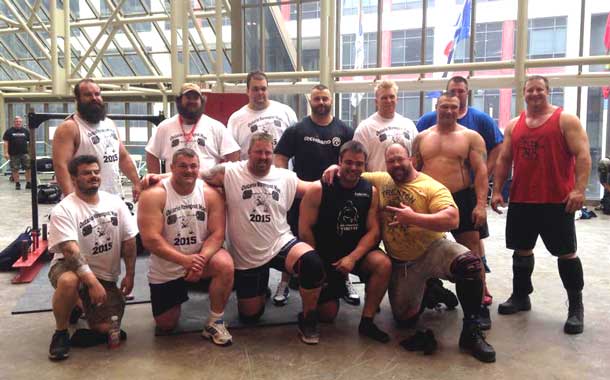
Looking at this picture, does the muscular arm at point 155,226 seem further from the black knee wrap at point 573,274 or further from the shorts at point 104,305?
the black knee wrap at point 573,274

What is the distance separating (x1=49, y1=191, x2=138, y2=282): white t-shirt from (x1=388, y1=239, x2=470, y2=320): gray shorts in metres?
1.67

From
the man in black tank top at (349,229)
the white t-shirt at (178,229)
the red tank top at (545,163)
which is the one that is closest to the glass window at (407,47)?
the red tank top at (545,163)

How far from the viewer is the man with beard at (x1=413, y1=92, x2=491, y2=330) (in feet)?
11.3

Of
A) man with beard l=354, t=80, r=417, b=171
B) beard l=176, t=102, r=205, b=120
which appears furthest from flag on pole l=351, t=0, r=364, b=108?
beard l=176, t=102, r=205, b=120

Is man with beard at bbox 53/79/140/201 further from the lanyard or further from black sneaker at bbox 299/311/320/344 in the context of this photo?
black sneaker at bbox 299/311/320/344

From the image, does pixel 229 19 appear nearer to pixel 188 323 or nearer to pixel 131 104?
pixel 131 104

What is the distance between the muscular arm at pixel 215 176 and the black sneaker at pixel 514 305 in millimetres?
2136

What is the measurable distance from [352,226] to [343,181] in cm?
29

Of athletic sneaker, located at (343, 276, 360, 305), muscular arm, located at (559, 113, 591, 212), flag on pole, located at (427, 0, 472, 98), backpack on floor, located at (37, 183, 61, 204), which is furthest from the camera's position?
backpack on floor, located at (37, 183, 61, 204)

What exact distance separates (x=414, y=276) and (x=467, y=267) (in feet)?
1.34

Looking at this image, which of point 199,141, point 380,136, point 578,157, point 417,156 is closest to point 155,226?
point 199,141

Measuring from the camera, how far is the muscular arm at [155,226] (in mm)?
2982

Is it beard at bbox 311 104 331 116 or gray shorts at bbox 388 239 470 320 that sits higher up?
beard at bbox 311 104 331 116

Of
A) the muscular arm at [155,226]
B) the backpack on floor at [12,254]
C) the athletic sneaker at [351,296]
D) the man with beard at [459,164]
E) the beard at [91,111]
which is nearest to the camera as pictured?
the muscular arm at [155,226]
